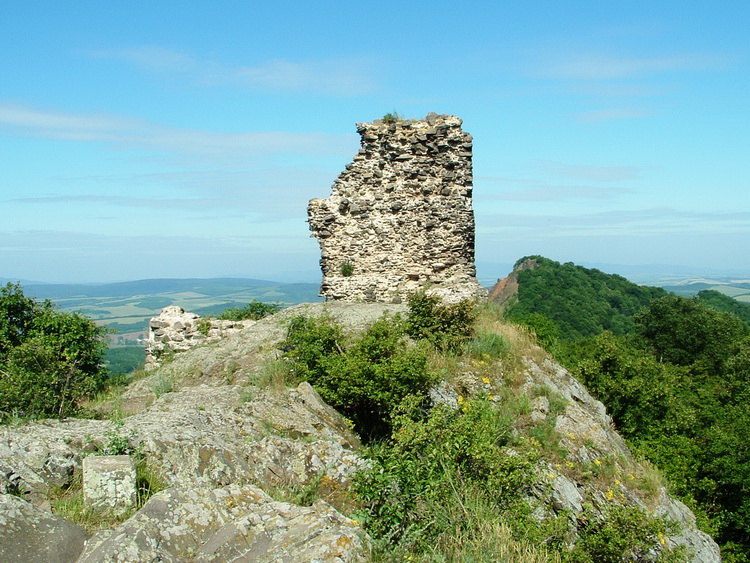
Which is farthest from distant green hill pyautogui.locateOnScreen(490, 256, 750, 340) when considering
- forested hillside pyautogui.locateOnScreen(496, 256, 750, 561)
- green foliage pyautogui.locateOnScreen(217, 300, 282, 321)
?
green foliage pyautogui.locateOnScreen(217, 300, 282, 321)

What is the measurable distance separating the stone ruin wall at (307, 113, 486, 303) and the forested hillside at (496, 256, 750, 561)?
298 centimetres

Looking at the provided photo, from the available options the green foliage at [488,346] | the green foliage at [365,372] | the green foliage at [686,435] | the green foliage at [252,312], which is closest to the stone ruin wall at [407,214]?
the green foliage at [252,312]

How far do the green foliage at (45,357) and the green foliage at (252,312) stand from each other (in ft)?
13.3

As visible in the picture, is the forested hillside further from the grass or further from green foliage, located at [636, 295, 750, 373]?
the grass

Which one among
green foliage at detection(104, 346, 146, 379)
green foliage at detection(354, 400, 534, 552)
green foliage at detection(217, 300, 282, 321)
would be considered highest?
green foliage at detection(217, 300, 282, 321)

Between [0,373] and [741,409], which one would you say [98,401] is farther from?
[741,409]

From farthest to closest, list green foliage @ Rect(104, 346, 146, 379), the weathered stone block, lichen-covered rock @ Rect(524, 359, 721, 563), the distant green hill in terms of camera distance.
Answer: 1. the distant green hill
2. green foliage @ Rect(104, 346, 146, 379)
3. lichen-covered rock @ Rect(524, 359, 721, 563)
4. the weathered stone block

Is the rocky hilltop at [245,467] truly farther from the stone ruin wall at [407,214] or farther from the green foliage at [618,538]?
the stone ruin wall at [407,214]

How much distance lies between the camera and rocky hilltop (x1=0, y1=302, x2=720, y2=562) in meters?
4.11

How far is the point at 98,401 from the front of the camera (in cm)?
1090

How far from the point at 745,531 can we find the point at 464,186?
1389 cm

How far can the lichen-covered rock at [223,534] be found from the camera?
3996 mm

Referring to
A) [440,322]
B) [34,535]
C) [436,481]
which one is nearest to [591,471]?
[440,322]

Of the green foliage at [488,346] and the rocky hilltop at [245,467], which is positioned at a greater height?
the green foliage at [488,346]
